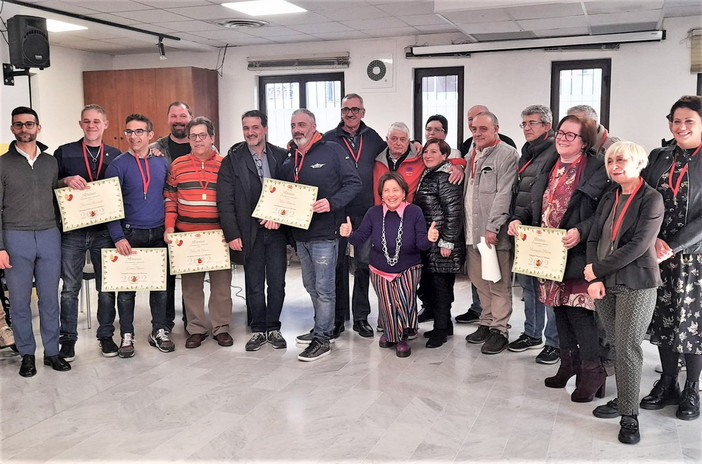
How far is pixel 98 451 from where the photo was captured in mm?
2936

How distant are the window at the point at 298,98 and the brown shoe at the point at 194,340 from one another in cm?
444

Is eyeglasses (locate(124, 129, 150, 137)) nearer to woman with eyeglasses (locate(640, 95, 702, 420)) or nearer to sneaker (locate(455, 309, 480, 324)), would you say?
sneaker (locate(455, 309, 480, 324))

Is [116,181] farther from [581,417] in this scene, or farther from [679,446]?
[679,446]

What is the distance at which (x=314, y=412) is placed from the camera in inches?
132

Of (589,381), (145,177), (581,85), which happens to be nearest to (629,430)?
(589,381)

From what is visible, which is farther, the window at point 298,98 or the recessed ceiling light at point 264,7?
the window at point 298,98

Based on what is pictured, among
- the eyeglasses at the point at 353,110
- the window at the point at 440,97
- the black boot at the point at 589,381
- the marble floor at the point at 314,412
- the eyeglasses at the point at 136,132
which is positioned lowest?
the marble floor at the point at 314,412

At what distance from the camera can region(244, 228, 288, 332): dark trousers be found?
439cm

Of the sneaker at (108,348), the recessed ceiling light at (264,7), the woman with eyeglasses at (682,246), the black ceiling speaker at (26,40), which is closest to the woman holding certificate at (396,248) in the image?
the woman with eyeglasses at (682,246)

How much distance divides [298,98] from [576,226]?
620 cm

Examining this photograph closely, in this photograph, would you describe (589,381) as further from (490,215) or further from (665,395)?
(490,215)

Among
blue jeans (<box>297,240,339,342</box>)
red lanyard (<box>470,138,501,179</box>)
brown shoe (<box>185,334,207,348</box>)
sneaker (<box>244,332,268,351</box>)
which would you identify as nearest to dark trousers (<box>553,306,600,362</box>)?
red lanyard (<box>470,138,501,179</box>)

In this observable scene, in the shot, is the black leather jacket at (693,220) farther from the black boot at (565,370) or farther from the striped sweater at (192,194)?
the striped sweater at (192,194)

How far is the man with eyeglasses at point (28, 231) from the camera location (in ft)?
12.3
